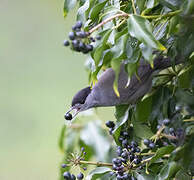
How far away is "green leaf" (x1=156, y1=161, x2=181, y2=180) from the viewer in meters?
1.66

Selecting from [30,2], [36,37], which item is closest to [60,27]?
[36,37]

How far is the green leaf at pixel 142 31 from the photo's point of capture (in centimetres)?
158

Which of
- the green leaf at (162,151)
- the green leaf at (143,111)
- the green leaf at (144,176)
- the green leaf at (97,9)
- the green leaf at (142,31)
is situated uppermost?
the green leaf at (97,9)

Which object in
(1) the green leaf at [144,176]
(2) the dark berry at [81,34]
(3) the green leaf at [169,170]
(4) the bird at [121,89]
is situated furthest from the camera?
(4) the bird at [121,89]

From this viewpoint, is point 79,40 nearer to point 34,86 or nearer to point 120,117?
point 120,117

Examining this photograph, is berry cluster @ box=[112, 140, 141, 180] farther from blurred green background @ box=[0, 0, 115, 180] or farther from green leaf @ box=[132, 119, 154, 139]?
blurred green background @ box=[0, 0, 115, 180]

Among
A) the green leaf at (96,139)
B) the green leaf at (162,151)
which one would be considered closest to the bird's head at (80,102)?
the green leaf at (96,139)

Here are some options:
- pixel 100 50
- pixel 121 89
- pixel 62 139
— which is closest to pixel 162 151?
pixel 100 50

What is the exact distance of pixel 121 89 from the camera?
2.39 m

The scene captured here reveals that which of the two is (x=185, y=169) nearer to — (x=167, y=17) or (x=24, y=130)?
(x=167, y=17)

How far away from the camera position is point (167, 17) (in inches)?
68.7

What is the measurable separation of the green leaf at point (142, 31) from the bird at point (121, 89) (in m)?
0.24

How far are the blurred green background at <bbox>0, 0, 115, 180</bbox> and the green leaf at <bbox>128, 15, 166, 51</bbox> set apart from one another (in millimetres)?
Result: 5237

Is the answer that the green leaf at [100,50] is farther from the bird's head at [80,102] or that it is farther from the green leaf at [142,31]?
the bird's head at [80,102]
